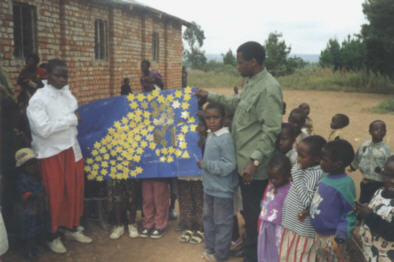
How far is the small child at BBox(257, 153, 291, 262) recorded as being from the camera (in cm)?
315

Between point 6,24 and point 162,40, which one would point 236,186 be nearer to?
point 6,24

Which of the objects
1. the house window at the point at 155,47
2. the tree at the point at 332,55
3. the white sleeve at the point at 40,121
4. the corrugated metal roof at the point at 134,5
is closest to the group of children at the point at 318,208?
the white sleeve at the point at 40,121

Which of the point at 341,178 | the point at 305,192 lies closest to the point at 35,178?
the point at 305,192

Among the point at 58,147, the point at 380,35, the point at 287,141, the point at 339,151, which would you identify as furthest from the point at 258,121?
the point at 380,35

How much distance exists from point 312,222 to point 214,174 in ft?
3.41

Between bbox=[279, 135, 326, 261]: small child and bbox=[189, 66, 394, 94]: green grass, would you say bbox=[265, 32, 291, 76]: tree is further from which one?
bbox=[279, 135, 326, 261]: small child

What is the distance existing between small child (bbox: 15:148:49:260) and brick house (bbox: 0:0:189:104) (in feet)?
11.1

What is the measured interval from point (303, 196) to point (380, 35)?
17.6 metres

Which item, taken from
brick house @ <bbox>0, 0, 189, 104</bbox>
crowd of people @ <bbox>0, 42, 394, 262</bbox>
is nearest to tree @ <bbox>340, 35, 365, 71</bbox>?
brick house @ <bbox>0, 0, 189, 104</bbox>

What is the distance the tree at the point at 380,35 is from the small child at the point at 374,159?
48.6 ft

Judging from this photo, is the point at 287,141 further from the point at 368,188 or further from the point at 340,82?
the point at 340,82

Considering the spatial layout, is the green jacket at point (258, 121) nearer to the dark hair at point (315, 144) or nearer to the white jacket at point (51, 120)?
the dark hair at point (315, 144)

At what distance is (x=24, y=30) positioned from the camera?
7.03m

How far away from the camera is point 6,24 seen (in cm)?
623
